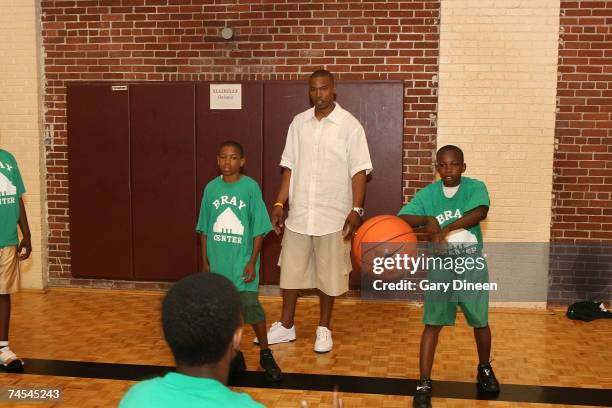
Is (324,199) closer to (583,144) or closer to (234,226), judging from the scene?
(234,226)

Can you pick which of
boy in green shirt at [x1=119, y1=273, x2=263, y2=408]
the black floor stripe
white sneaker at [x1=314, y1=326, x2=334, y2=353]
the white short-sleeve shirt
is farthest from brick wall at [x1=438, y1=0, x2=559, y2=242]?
boy in green shirt at [x1=119, y1=273, x2=263, y2=408]

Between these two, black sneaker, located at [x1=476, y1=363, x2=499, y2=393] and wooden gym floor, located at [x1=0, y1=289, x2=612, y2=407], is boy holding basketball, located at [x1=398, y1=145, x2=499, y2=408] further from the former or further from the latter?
wooden gym floor, located at [x1=0, y1=289, x2=612, y2=407]

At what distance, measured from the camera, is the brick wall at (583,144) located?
20.2 ft

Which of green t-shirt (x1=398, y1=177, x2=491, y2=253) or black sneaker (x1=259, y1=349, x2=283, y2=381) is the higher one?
green t-shirt (x1=398, y1=177, x2=491, y2=253)

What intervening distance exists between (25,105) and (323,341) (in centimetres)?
405

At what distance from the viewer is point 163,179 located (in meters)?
6.78

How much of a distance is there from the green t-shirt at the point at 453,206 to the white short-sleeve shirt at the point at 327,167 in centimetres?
107

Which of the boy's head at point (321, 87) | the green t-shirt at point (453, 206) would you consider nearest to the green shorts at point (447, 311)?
the green t-shirt at point (453, 206)

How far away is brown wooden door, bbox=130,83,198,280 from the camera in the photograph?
6.71 m

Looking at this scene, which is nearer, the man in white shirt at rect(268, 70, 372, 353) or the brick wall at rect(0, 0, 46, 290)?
the man in white shirt at rect(268, 70, 372, 353)

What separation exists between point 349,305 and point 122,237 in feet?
7.81

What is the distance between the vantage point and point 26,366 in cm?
460

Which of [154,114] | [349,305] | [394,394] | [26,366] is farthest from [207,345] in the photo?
[154,114]

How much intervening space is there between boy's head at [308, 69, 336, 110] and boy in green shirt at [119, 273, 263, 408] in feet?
10.8
